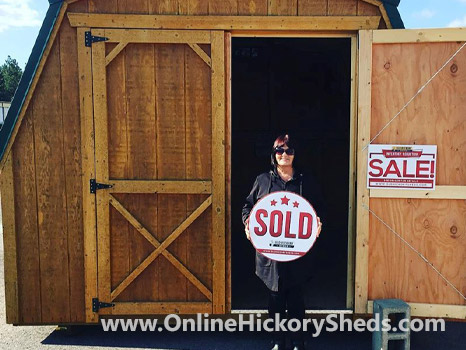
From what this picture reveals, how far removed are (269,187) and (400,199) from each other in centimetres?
127

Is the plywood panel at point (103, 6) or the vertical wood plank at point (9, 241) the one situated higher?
the plywood panel at point (103, 6)

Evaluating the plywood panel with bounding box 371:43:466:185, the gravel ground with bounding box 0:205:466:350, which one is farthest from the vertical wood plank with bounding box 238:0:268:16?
the gravel ground with bounding box 0:205:466:350

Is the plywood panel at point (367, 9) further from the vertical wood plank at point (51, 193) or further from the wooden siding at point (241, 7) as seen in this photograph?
the vertical wood plank at point (51, 193)

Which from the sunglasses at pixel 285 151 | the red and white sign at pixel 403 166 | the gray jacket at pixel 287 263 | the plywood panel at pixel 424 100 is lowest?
the gray jacket at pixel 287 263

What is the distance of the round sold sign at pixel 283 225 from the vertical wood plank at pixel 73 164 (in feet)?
5.84

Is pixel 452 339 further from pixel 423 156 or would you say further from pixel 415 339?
pixel 423 156

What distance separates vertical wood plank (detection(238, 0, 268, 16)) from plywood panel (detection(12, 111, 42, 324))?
2269mm

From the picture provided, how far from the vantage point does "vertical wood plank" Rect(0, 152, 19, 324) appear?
4121mm

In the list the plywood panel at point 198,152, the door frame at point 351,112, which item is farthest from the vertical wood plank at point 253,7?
the plywood panel at point 198,152

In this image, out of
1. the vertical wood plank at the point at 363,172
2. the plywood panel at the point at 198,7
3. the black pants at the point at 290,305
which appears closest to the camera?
the black pants at the point at 290,305

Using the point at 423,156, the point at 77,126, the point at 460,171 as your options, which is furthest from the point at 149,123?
the point at 460,171

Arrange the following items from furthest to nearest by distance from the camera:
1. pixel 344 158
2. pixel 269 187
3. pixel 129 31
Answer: pixel 344 158
pixel 129 31
pixel 269 187

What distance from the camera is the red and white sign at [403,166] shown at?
12.7 ft

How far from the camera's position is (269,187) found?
12.2 ft
